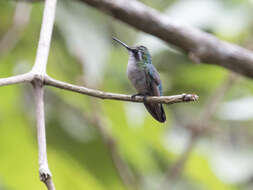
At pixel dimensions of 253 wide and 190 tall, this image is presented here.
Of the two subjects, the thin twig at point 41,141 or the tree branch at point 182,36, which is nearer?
the thin twig at point 41,141

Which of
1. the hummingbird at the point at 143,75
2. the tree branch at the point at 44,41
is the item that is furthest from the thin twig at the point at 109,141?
the tree branch at the point at 44,41

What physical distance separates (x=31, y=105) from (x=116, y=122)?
0.72 metres

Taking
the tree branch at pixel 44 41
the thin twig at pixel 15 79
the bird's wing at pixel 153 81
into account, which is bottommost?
the thin twig at pixel 15 79

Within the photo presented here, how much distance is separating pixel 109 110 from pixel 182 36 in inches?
18.0

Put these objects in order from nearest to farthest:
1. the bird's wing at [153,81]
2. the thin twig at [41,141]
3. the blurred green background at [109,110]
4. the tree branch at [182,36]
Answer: the thin twig at [41,141] < the bird's wing at [153,81] < the blurred green background at [109,110] < the tree branch at [182,36]

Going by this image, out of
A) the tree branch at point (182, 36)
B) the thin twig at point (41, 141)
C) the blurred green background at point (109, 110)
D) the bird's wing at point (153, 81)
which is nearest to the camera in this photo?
the thin twig at point (41, 141)

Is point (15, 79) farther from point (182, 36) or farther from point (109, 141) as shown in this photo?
point (182, 36)

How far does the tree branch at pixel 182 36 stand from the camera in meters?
2.15

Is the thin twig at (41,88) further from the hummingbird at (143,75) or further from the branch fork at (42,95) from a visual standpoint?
the hummingbird at (143,75)

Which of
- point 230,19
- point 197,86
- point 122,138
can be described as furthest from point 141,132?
point 230,19

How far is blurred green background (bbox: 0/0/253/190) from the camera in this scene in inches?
74.1

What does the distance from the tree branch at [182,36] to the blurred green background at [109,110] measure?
183 mm

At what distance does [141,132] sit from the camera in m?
2.21

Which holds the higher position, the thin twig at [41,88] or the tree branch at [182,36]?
the tree branch at [182,36]
